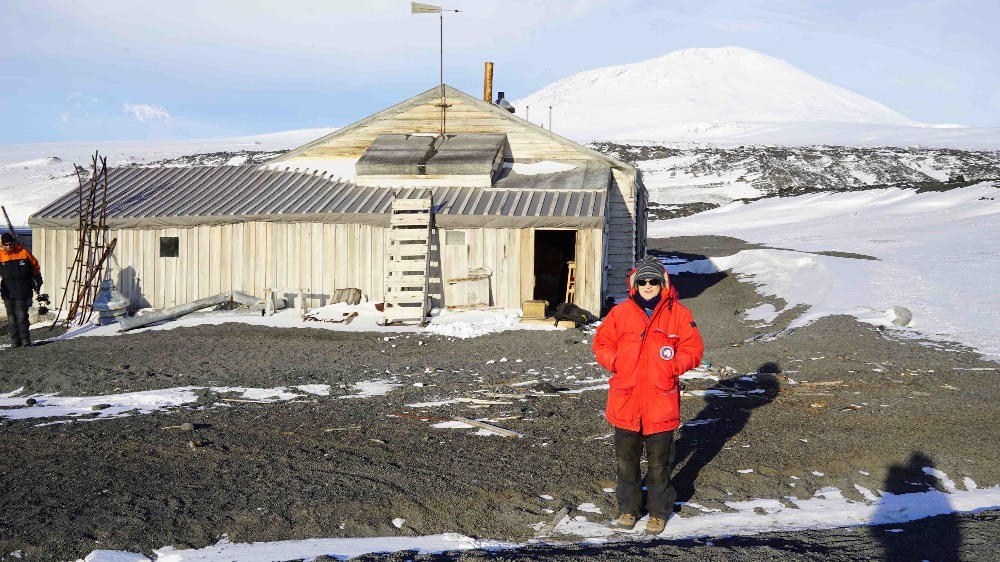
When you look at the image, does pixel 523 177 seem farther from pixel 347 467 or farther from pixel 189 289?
pixel 347 467

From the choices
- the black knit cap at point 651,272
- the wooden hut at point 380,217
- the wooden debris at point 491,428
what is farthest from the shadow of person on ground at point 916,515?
the wooden hut at point 380,217

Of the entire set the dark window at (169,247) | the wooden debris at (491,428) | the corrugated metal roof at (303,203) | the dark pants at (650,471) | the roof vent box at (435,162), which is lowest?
the wooden debris at (491,428)

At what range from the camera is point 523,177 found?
21219mm

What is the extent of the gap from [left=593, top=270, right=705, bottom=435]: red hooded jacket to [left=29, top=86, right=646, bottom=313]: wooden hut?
12.2 m

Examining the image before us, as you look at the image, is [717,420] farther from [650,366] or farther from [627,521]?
[650,366]

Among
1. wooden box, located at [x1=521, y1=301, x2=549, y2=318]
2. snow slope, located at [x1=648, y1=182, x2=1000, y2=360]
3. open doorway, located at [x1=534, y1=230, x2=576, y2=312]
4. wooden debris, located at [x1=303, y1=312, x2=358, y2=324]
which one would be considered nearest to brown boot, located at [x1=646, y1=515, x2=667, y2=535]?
snow slope, located at [x1=648, y1=182, x2=1000, y2=360]

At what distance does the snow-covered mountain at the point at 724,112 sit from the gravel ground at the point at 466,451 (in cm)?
8733

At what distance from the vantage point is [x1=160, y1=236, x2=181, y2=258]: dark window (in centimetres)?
1966

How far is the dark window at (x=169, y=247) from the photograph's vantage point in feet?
64.5

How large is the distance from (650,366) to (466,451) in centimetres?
245

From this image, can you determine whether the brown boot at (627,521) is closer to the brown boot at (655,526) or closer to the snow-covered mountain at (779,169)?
the brown boot at (655,526)

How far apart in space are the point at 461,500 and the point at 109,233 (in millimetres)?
16006

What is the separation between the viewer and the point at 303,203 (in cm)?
1981

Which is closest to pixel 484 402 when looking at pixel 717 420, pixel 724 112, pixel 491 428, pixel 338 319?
pixel 491 428
